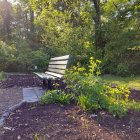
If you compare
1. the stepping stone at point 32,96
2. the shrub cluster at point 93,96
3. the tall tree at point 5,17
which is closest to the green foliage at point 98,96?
the shrub cluster at point 93,96

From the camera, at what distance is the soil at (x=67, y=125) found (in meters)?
3.43

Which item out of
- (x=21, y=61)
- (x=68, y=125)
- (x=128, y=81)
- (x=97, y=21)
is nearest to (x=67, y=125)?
(x=68, y=125)

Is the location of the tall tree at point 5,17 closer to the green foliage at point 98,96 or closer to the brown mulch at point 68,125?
the green foliage at point 98,96

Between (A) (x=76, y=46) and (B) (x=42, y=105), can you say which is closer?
(B) (x=42, y=105)

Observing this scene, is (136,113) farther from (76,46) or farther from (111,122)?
(76,46)

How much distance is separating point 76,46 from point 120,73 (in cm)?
397

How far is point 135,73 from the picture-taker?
13523mm

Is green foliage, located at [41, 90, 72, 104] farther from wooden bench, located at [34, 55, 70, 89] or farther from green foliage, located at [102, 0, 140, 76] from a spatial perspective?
green foliage, located at [102, 0, 140, 76]

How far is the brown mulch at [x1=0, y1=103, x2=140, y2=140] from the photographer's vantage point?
3428 mm

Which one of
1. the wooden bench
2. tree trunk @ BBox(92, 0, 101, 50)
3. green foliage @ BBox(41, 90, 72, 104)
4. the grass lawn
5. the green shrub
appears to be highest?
tree trunk @ BBox(92, 0, 101, 50)

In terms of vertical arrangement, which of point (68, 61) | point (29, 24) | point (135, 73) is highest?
point (29, 24)

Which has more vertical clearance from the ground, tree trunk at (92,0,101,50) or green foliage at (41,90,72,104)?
tree trunk at (92,0,101,50)

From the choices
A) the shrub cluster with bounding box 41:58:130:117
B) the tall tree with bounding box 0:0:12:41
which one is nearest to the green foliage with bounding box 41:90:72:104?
the shrub cluster with bounding box 41:58:130:117

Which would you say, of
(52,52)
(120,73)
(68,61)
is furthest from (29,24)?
(68,61)
